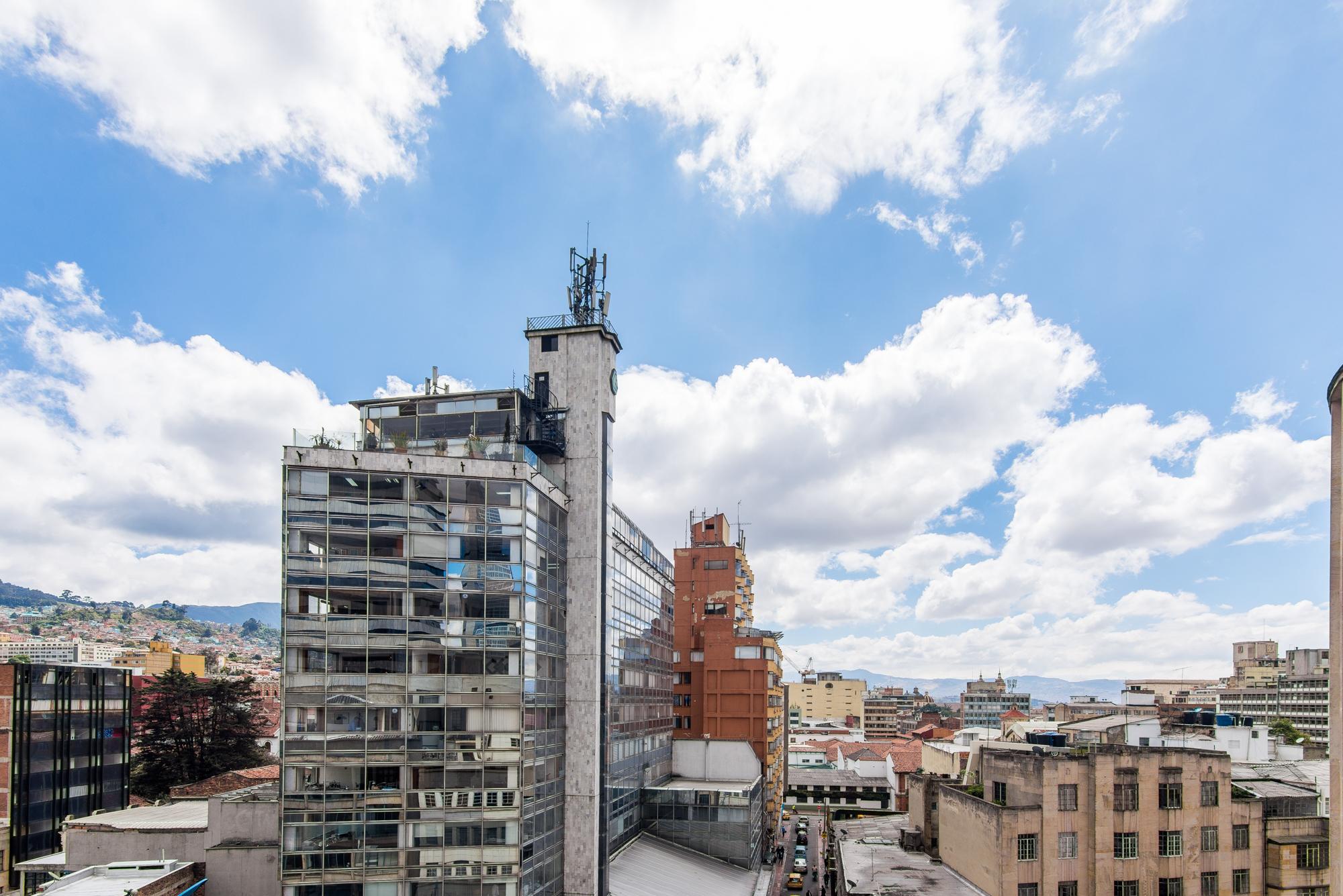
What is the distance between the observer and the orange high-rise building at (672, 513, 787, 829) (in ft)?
258

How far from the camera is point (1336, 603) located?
101ft

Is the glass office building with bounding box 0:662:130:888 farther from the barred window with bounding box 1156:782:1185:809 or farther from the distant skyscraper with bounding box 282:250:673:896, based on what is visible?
the barred window with bounding box 1156:782:1185:809

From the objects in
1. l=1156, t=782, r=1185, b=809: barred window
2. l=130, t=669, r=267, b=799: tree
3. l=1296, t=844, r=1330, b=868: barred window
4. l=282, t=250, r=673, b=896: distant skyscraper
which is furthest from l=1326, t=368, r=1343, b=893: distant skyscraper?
l=130, t=669, r=267, b=799: tree

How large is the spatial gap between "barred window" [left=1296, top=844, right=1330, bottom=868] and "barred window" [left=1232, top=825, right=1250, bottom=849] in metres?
2.91

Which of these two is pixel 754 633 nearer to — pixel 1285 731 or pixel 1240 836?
pixel 1240 836

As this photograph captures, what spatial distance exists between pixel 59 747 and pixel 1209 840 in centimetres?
7794

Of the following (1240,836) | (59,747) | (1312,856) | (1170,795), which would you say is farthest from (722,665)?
(59,747)

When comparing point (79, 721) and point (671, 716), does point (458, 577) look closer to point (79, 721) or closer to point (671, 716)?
point (671, 716)

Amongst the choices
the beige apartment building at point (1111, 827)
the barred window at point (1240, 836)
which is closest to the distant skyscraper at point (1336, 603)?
the beige apartment building at point (1111, 827)

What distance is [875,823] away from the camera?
75.5 metres

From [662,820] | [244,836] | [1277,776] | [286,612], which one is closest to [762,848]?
[662,820]

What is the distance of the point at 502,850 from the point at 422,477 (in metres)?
17.6

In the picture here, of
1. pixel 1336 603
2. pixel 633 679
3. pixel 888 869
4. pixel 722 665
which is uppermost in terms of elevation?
pixel 1336 603

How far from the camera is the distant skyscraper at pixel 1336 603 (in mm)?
30562
